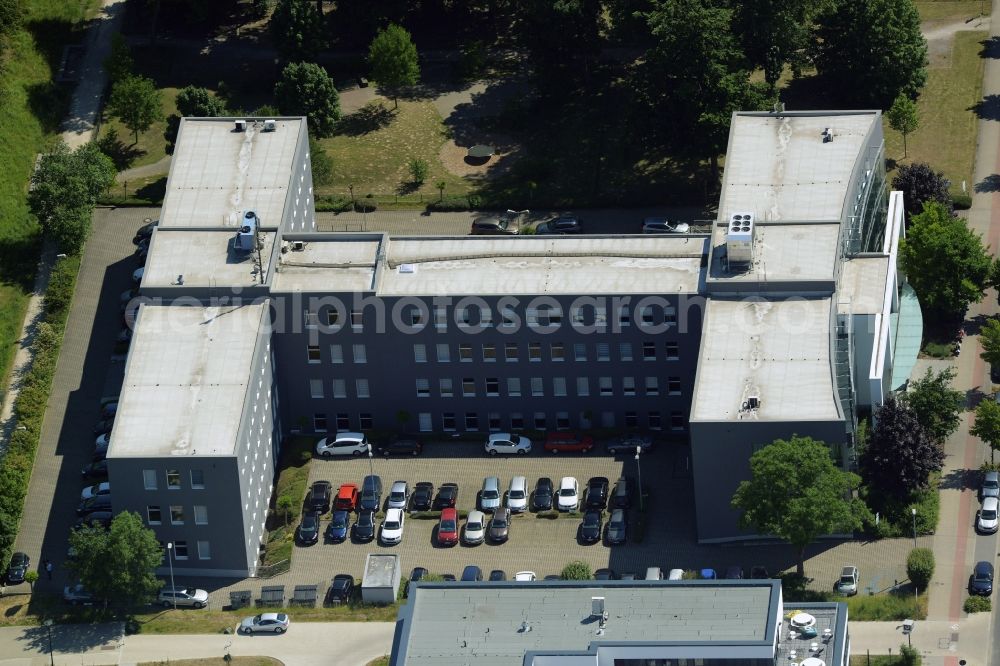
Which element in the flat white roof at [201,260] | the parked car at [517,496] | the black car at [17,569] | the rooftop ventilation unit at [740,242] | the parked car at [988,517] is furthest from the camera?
the flat white roof at [201,260]

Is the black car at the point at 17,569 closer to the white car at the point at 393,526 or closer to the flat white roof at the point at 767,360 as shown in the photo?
the white car at the point at 393,526

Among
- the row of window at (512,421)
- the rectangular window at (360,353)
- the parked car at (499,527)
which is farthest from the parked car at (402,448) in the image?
the parked car at (499,527)

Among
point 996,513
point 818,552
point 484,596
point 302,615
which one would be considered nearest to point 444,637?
point 484,596

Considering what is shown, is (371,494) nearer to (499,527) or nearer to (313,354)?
(499,527)

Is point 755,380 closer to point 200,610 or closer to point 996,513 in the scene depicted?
point 996,513

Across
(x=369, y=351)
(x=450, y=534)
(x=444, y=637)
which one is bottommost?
(x=444, y=637)

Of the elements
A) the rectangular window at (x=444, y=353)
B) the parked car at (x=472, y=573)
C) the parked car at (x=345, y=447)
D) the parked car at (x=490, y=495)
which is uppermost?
the rectangular window at (x=444, y=353)

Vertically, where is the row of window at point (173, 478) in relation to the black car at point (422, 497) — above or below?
below

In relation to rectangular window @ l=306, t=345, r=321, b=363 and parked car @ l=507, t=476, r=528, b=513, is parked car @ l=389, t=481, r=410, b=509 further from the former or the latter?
rectangular window @ l=306, t=345, r=321, b=363

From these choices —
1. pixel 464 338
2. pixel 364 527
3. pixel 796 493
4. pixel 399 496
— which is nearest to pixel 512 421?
pixel 464 338
